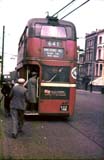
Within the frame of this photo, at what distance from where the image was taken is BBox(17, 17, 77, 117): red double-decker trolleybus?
19906 mm

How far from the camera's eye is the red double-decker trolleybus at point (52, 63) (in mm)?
19906

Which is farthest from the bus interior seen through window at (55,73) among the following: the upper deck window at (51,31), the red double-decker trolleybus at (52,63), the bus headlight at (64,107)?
the upper deck window at (51,31)

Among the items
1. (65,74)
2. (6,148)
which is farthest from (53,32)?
(6,148)

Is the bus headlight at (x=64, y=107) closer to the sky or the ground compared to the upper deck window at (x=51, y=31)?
closer to the ground

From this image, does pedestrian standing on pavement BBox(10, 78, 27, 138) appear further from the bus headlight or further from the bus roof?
the bus roof

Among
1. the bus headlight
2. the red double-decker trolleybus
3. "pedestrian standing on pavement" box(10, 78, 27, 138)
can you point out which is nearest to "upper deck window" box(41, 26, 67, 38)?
the red double-decker trolleybus

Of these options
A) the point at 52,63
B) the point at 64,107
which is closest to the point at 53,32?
the point at 52,63

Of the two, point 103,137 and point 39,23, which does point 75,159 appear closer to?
point 103,137

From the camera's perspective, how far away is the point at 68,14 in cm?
2077

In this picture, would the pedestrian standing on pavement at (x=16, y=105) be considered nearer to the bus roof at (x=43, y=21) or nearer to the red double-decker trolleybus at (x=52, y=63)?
the red double-decker trolleybus at (x=52, y=63)

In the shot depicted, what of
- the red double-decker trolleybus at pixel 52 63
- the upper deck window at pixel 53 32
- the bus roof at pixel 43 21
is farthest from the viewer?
the bus roof at pixel 43 21

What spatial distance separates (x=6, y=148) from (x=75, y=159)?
2.19m

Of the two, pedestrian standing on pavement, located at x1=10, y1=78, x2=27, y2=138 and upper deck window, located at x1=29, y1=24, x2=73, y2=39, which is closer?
pedestrian standing on pavement, located at x1=10, y1=78, x2=27, y2=138

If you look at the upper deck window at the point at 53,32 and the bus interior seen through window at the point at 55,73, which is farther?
the upper deck window at the point at 53,32
